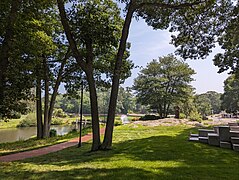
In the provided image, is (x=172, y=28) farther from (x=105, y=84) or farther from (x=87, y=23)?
(x=105, y=84)

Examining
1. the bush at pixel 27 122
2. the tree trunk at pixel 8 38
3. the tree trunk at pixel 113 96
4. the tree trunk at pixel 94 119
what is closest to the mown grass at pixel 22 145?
the tree trunk at pixel 8 38

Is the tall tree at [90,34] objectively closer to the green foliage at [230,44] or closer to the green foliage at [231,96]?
the green foliage at [230,44]

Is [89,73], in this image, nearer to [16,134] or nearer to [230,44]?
[230,44]

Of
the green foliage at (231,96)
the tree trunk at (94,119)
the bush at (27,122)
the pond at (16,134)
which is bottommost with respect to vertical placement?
the pond at (16,134)

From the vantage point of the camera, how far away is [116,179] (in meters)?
4.14

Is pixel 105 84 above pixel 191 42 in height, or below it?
below

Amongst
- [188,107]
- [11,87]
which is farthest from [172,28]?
[188,107]

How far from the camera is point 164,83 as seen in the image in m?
32.3

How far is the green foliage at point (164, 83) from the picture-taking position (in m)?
31.2

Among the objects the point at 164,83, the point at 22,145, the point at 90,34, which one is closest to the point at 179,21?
the point at 90,34

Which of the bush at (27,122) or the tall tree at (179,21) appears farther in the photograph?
the bush at (27,122)

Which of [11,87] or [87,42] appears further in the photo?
[87,42]

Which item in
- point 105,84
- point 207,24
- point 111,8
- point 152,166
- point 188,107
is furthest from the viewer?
point 188,107

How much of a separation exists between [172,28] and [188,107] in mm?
28072
